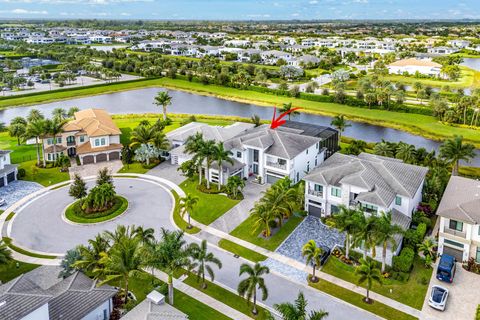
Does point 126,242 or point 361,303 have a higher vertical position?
point 126,242

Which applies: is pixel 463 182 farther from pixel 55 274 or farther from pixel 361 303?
pixel 55 274

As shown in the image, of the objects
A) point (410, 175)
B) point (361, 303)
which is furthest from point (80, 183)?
point (410, 175)

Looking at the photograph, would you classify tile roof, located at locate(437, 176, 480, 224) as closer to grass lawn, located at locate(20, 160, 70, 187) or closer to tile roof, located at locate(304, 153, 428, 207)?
tile roof, located at locate(304, 153, 428, 207)

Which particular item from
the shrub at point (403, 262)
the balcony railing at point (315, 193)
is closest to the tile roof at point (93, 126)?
the balcony railing at point (315, 193)

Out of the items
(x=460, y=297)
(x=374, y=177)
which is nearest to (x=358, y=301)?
(x=460, y=297)

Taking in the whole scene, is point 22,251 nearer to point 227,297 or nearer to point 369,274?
point 227,297

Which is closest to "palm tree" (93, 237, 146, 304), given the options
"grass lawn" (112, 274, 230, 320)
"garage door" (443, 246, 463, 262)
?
"grass lawn" (112, 274, 230, 320)
